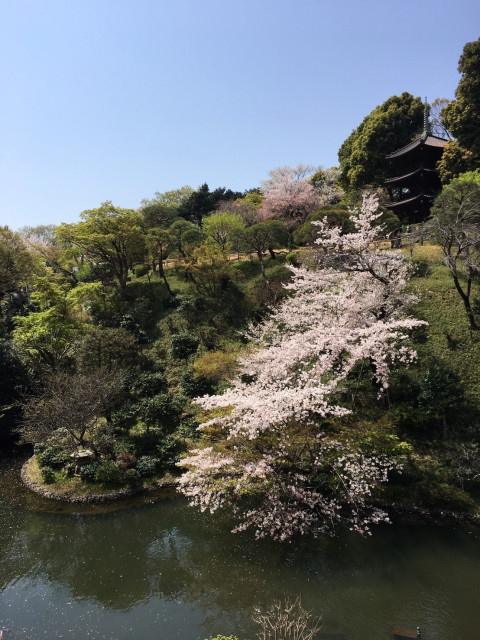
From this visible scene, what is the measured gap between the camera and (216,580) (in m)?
9.75

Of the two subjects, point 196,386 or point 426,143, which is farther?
point 426,143

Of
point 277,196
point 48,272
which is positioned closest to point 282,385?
point 48,272

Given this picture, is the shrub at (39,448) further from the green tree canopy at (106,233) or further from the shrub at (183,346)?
the green tree canopy at (106,233)

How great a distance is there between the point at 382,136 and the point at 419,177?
8755mm

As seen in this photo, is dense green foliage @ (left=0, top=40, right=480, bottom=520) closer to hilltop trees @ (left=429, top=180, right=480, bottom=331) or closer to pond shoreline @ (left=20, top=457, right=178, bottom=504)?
hilltop trees @ (left=429, top=180, right=480, bottom=331)

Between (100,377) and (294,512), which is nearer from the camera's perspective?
(294,512)

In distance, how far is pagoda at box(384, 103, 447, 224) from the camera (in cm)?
3027

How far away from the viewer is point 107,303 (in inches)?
1100

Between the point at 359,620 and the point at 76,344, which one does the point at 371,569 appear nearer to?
the point at 359,620

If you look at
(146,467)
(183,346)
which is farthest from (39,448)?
(183,346)

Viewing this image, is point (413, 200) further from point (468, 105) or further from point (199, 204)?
point (199, 204)

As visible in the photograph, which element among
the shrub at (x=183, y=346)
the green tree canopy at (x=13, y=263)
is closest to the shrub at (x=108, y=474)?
the shrub at (x=183, y=346)

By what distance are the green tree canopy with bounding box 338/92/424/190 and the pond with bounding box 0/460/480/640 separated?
1346 inches

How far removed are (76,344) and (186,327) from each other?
712cm
